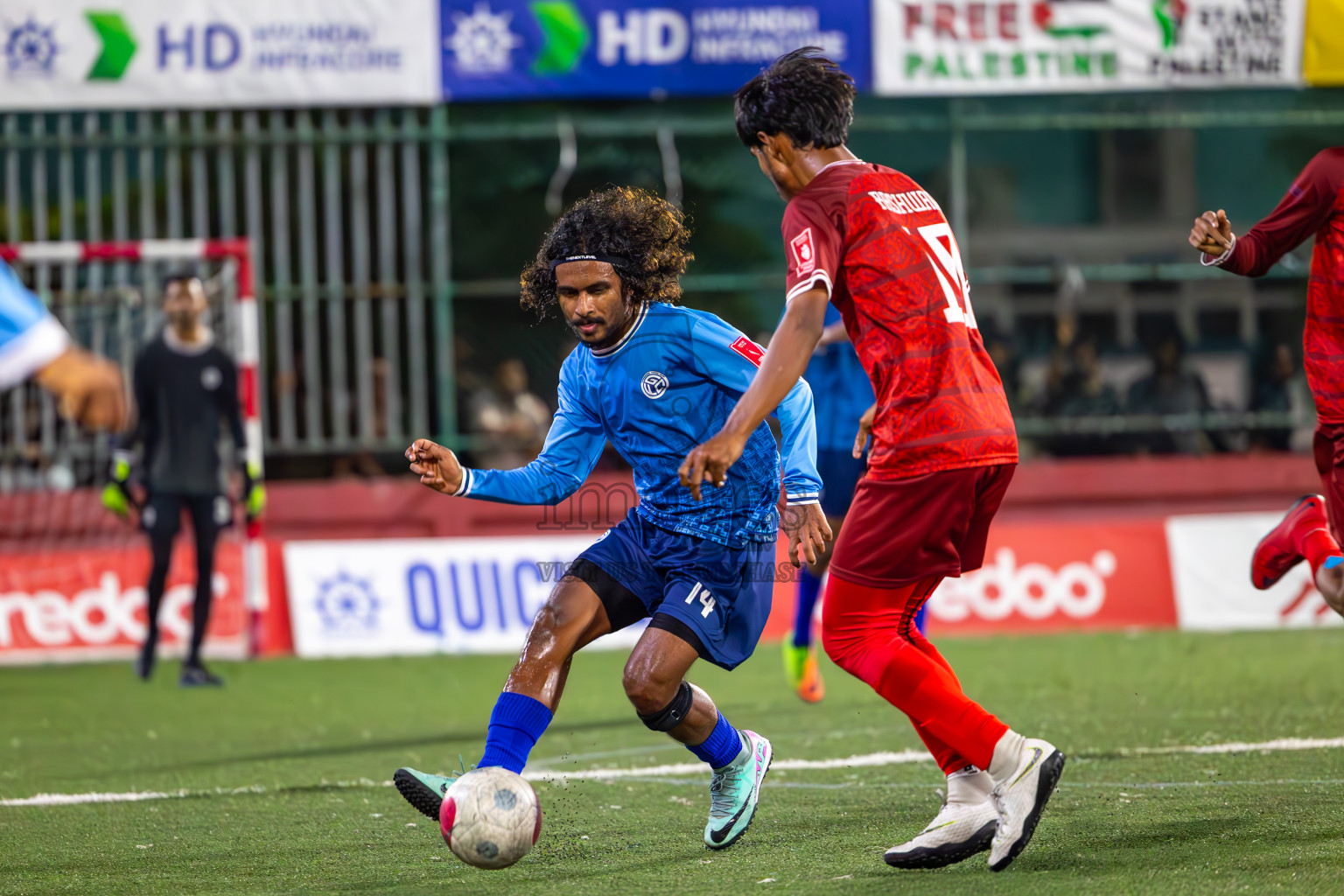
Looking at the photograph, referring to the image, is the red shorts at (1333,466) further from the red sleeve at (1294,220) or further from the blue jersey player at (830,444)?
the blue jersey player at (830,444)

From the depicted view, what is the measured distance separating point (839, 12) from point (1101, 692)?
6.48 m

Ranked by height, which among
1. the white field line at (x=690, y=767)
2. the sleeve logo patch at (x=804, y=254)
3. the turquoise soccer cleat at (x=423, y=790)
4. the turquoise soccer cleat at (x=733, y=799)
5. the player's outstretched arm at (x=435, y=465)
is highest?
the sleeve logo patch at (x=804, y=254)

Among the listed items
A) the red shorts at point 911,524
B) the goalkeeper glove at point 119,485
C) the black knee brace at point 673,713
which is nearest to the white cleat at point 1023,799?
the red shorts at point 911,524

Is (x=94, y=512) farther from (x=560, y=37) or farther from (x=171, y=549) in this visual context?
(x=560, y=37)

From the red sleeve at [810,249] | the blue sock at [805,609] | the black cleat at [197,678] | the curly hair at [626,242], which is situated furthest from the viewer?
the black cleat at [197,678]

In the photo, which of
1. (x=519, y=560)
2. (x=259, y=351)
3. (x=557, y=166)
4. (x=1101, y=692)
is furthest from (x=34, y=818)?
(x=557, y=166)

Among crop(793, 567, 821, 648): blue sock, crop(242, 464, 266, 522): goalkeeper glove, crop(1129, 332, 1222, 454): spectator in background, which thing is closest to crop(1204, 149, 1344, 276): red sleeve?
crop(793, 567, 821, 648): blue sock

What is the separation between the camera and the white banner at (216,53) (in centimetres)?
1240

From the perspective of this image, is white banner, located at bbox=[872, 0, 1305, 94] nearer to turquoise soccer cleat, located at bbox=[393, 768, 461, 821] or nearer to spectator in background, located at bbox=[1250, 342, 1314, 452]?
spectator in background, located at bbox=[1250, 342, 1314, 452]

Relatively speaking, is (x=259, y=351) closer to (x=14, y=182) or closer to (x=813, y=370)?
(x=14, y=182)

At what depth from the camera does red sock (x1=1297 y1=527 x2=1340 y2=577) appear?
569 centimetres

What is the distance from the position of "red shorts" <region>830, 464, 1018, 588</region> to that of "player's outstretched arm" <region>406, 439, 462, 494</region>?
3.67 ft

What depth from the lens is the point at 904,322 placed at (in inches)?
172

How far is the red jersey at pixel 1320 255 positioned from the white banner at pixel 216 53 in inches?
327
